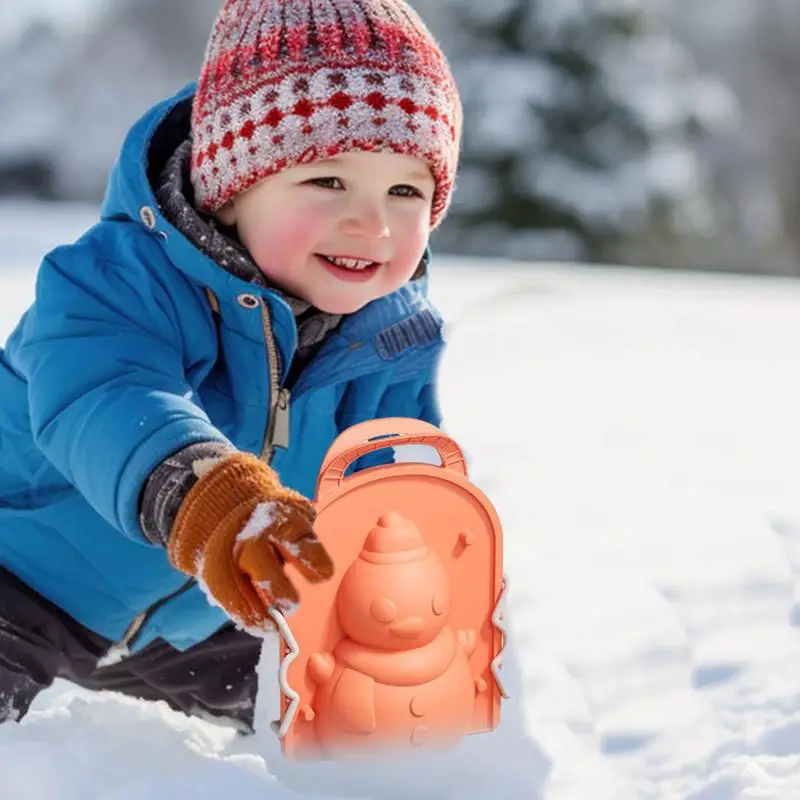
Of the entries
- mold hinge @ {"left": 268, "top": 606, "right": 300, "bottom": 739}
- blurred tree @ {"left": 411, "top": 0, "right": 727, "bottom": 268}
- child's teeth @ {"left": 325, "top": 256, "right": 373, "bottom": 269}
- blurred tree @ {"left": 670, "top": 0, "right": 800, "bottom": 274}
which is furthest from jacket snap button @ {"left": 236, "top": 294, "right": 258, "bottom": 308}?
blurred tree @ {"left": 670, "top": 0, "right": 800, "bottom": 274}

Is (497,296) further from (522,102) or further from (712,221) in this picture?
(712,221)

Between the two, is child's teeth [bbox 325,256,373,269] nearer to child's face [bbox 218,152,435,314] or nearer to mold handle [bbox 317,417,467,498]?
child's face [bbox 218,152,435,314]

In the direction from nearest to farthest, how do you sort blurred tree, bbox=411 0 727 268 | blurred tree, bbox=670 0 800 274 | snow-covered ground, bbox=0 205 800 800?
snow-covered ground, bbox=0 205 800 800 → blurred tree, bbox=411 0 727 268 → blurred tree, bbox=670 0 800 274

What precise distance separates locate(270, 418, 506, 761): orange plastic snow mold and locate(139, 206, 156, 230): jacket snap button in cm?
43

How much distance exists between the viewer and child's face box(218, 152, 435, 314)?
4.84ft

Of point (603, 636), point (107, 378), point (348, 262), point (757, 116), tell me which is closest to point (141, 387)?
point (107, 378)

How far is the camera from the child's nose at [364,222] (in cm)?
147

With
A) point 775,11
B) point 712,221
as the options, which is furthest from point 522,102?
point 775,11

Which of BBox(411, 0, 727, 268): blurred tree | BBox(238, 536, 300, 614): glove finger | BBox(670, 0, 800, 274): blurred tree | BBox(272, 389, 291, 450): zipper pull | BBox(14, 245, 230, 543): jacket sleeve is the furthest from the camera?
BBox(670, 0, 800, 274): blurred tree

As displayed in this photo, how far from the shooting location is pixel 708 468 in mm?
2809

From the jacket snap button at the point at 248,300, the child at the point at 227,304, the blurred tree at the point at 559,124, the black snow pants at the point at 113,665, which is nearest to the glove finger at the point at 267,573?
the child at the point at 227,304

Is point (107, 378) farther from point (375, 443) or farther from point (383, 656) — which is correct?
point (383, 656)

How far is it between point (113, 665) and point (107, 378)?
72 cm

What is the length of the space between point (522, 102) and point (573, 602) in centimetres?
1060
